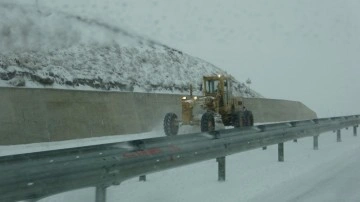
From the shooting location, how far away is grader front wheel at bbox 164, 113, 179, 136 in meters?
22.5

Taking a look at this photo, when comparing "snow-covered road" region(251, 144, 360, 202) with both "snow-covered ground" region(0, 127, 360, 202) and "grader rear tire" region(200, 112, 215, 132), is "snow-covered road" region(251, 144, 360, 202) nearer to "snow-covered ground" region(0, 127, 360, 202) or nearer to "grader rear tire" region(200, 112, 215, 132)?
"snow-covered ground" region(0, 127, 360, 202)

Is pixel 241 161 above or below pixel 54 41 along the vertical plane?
below

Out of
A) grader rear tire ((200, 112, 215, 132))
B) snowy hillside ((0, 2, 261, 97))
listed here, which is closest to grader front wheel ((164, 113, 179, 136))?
grader rear tire ((200, 112, 215, 132))

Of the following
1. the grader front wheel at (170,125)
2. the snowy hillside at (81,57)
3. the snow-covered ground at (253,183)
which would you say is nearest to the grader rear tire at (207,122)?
the grader front wheel at (170,125)

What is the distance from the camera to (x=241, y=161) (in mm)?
13727

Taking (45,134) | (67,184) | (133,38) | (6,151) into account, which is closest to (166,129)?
(45,134)

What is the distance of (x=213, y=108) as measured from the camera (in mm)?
23906

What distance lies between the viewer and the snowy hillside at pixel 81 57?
25.8 m

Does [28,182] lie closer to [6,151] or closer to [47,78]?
[6,151]

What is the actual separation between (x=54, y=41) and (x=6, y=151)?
57.7 feet

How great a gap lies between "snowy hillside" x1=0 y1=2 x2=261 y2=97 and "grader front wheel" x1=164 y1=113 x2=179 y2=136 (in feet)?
21.5

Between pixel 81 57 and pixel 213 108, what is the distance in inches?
450

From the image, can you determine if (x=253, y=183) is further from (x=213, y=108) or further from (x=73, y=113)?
(x=213, y=108)

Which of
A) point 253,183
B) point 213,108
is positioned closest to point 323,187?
point 253,183
